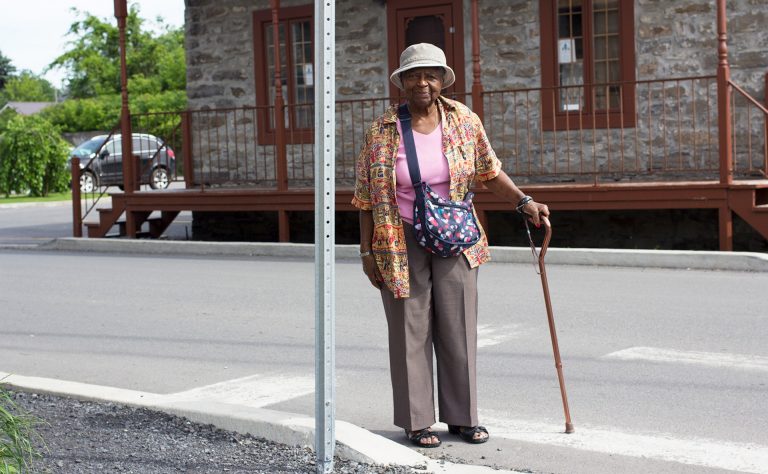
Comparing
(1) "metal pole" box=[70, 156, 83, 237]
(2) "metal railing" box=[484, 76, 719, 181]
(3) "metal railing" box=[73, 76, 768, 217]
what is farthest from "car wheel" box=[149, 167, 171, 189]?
(2) "metal railing" box=[484, 76, 719, 181]

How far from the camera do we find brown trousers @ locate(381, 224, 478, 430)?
5516 mm

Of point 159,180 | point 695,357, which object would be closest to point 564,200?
point 695,357

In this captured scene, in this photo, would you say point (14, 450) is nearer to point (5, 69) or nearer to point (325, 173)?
point (325, 173)

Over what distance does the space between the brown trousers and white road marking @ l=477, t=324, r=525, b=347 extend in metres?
2.84

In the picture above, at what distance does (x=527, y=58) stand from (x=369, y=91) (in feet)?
8.43

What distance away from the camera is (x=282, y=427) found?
5434 millimetres

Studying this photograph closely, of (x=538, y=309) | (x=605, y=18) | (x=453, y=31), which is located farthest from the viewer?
(x=453, y=31)

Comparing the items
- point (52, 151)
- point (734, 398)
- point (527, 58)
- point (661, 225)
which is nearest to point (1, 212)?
point (52, 151)

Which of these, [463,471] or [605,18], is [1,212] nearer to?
[605,18]

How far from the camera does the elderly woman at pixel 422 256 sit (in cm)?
548

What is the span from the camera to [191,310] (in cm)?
1068

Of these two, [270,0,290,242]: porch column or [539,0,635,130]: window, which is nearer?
[539,0,635,130]: window

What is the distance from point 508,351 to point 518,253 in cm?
519

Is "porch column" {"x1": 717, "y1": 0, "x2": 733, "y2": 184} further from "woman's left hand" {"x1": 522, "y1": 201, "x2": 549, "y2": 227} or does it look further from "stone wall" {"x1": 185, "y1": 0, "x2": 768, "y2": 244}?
"woman's left hand" {"x1": 522, "y1": 201, "x2": 549, "y2": 227}
